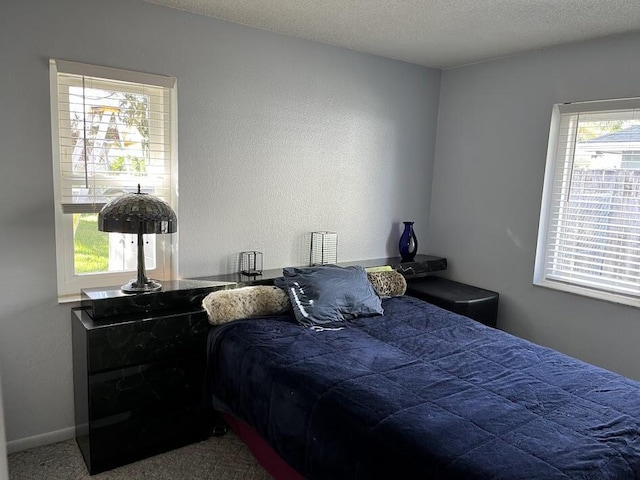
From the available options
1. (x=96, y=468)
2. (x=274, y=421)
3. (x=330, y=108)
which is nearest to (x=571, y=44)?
(x=330, y=108)

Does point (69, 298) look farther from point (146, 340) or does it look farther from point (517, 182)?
point (517, 182)

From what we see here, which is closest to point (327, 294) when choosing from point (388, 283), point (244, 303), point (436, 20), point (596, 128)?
point (244, 303)

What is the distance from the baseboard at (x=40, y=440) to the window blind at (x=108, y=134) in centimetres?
124

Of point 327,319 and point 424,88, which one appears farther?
point 424,88

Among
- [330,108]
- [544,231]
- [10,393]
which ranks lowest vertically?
[10,393]

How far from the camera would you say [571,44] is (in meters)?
3.20

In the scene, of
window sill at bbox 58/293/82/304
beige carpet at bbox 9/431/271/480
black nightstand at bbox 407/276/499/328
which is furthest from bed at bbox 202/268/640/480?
window sill at bbox 58/293/82/304

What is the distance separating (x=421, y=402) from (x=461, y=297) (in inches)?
71.2

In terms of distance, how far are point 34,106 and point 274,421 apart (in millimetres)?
1953

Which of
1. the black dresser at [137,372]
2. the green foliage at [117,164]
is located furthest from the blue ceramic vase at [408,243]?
the green foliage at [117,164]

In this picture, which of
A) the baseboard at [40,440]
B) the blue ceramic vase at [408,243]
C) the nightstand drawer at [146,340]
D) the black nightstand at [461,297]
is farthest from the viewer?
the blue ceramic vase at [408,243]

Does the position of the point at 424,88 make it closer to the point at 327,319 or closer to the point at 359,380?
the point at 327,319

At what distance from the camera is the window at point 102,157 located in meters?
2.58

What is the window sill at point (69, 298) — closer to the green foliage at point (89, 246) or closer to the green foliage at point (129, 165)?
the green foliage at point (89, 246)
